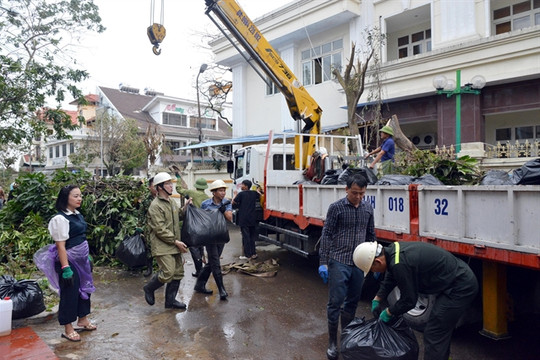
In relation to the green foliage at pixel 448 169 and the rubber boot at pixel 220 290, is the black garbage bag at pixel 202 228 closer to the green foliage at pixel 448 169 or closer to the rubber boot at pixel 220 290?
the rubber boot at pixel 220 290

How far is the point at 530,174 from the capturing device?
338 cm

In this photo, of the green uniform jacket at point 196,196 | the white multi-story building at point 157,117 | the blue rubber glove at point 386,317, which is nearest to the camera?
the blue rubber glove at point 386,317

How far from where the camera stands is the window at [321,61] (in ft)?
51.4

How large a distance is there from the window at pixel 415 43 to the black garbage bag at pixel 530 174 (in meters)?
12.3

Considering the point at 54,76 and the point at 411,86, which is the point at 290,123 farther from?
the point at 54,76

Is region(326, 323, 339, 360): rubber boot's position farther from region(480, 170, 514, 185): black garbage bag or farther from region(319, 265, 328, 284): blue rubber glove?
region(480, 170, 514, 185): black garbage bag

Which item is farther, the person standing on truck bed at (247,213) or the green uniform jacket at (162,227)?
the person standing on truck bed at (247,213)

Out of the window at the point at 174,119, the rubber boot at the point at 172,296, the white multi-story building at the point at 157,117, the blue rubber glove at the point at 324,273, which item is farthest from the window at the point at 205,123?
the blue rubber glove at the point at 324,273

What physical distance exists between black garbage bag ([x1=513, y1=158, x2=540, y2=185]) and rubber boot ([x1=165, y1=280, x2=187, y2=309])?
390 centimetres

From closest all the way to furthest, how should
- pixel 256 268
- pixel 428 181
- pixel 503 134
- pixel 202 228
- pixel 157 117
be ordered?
pixel 428 181, pixel 202 228, pixel 256 268, pixel 503 134, pixel 157 117

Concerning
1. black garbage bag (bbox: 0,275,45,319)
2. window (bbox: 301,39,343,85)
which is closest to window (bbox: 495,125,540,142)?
window (bbox: 301,39,343,85)

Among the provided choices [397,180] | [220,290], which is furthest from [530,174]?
[220,290]

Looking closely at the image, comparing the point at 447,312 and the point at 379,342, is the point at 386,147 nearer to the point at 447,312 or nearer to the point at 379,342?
the point at 447,312

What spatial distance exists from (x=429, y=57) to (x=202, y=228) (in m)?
10.4
